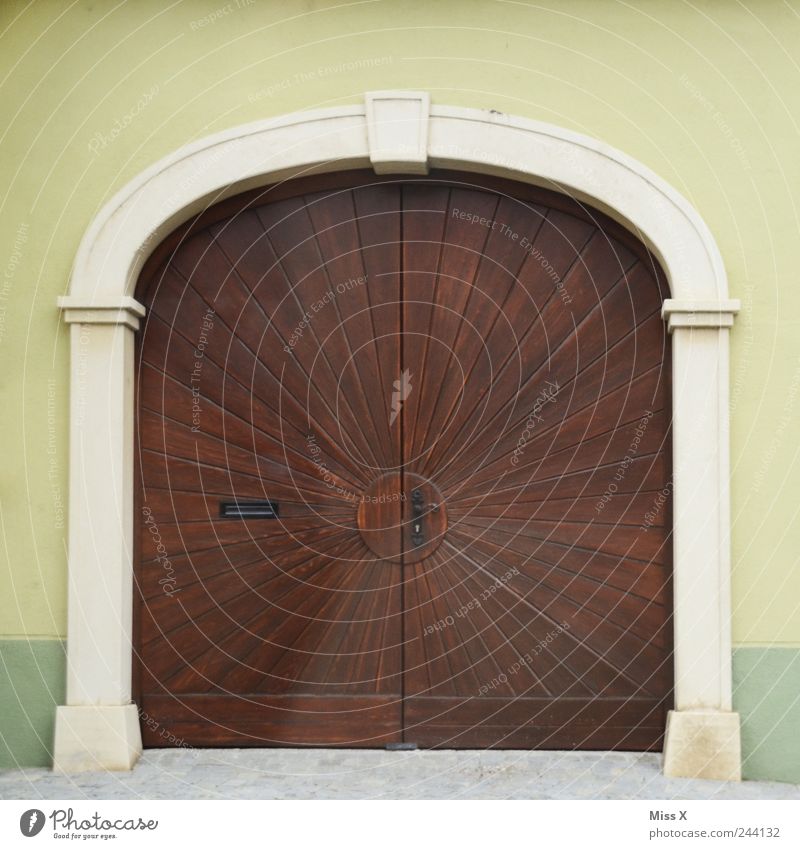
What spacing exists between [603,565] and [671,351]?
1.05 m

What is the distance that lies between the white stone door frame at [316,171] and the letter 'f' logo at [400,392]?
38.4 inches

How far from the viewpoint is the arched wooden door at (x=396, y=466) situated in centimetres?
564

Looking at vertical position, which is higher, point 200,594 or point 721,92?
point 721,92

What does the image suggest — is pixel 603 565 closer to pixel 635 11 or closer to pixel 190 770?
pixel 190 770

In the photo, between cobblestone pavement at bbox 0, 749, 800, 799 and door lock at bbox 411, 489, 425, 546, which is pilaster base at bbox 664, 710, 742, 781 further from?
door lock at bbox 411, 489, 425, 546

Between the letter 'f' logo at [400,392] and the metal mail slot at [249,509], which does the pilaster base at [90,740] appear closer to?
the metal mail slot at [249,509]

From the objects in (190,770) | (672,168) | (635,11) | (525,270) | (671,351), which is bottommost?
(190,770)

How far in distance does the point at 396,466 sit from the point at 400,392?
1.16 ft

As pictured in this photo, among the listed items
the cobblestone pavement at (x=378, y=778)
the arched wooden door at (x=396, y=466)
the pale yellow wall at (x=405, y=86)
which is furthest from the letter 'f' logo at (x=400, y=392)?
the cobblestone pavement at (x=378, y=778)

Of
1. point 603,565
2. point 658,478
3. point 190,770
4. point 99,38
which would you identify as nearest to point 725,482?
point 658,478

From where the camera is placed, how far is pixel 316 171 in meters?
5.63

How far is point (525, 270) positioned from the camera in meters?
5.71
